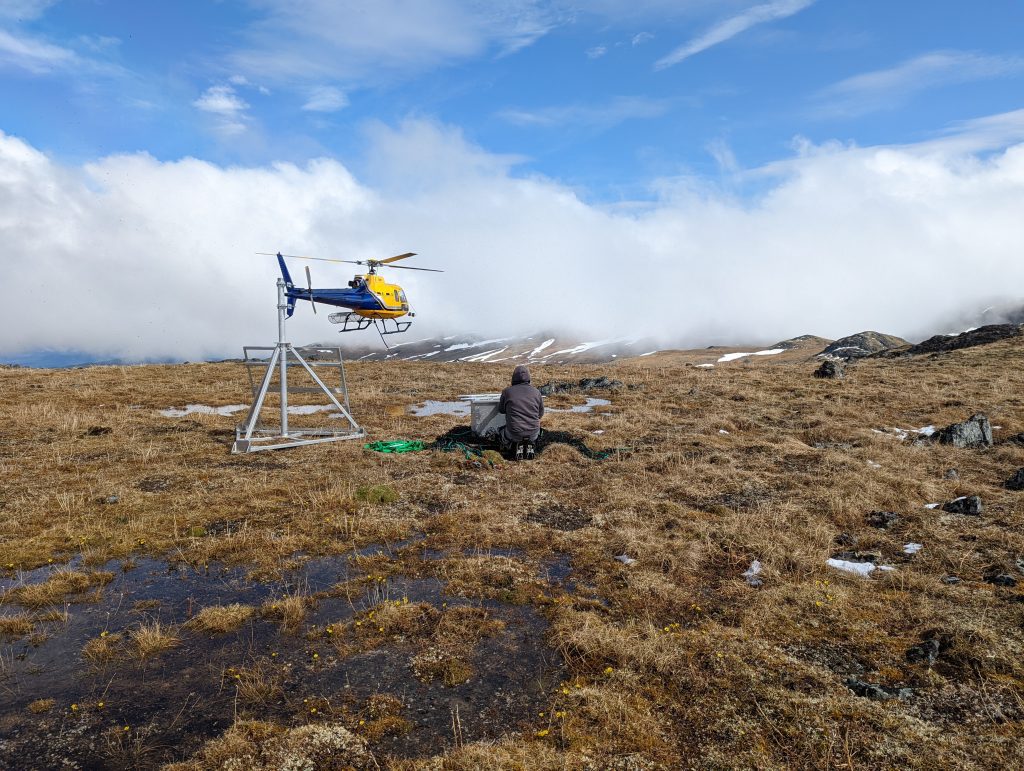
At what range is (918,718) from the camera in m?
4.86

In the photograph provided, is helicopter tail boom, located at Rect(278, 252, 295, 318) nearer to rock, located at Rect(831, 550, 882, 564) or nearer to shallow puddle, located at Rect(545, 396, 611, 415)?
shallow puddle, located at Rect(545, 396, 611, 415)

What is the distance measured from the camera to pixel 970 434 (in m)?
14.9

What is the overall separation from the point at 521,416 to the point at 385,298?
46.8 feet

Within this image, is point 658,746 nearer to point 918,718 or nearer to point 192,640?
point 918,718

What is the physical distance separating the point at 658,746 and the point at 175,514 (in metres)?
9.43

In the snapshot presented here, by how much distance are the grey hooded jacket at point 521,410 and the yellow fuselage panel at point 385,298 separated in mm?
13366

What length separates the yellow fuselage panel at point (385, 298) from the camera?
25422mm

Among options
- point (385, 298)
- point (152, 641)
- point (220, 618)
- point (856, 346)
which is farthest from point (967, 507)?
point (856, 346)

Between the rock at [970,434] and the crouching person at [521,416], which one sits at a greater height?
the crouching person at [521,416]

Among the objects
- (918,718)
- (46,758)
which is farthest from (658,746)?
(46,758)

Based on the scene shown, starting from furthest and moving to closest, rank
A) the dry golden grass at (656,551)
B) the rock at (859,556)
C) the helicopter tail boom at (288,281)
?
1. the helicopter tail boom at (288,281)
2. the rock at (859,556)
3. the dry golden grass at (656,551)

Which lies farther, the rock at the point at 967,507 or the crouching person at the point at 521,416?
the crouching person at the point at 521,416

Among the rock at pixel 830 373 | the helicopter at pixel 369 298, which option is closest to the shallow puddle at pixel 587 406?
the helicopter at pixel 369 298

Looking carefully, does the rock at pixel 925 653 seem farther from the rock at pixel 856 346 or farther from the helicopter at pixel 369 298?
the rock at pixel 856 346
